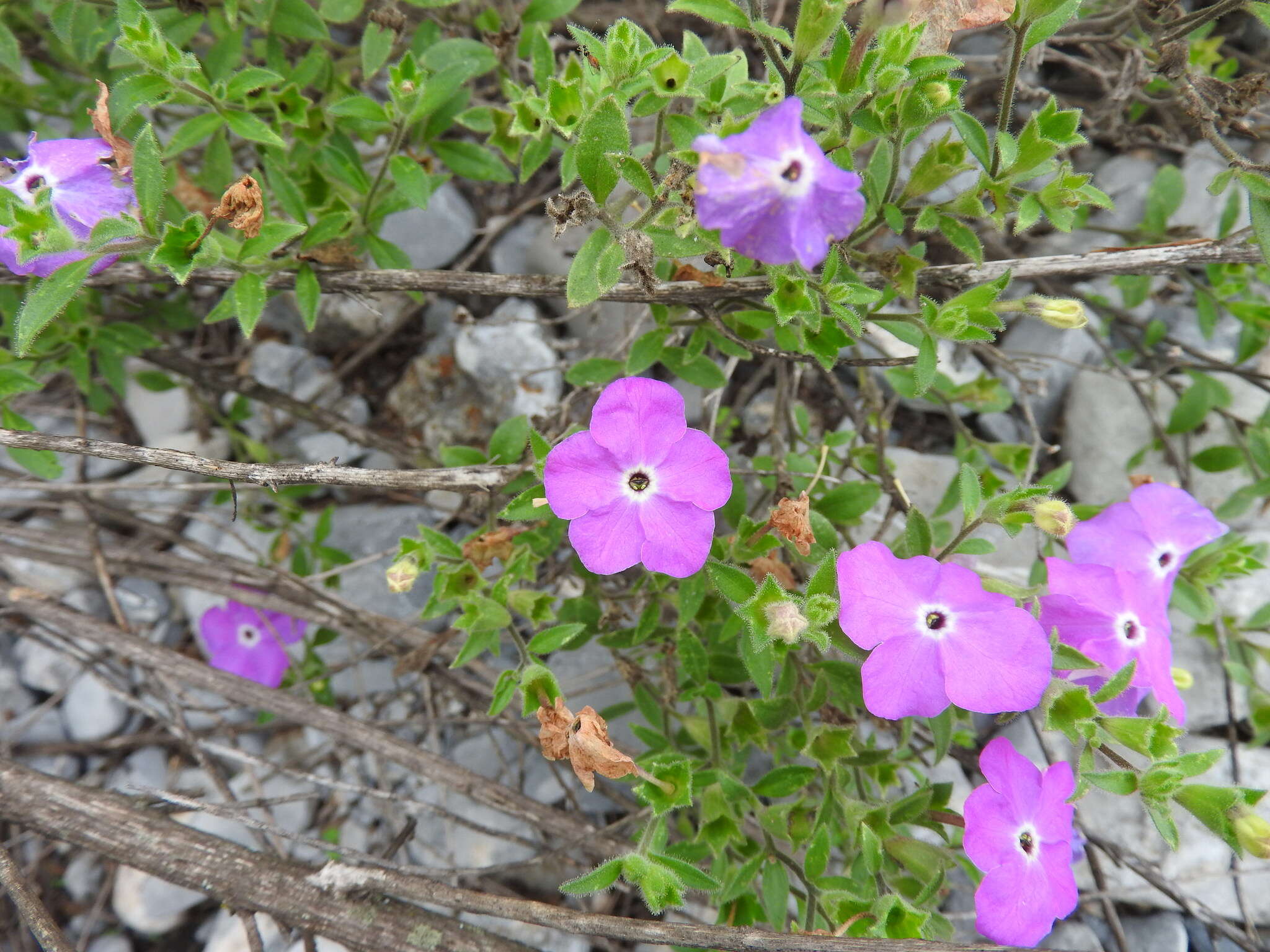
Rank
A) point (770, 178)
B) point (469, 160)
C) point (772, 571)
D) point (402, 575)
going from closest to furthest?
point (770, 178)
point (402, 575)
point (772, 571)
point (469, 160)

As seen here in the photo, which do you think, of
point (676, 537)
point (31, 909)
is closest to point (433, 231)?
point (676, 537)

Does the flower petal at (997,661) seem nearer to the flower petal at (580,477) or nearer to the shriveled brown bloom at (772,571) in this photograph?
the shriveled brown bloom at (772,571)

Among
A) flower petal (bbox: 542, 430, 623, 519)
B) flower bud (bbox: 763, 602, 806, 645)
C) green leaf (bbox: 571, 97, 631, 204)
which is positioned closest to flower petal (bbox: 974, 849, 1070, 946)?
flower bud (bbox: 763, 602, 806, 645)

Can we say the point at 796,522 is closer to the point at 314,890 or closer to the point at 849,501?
the point at 849,501

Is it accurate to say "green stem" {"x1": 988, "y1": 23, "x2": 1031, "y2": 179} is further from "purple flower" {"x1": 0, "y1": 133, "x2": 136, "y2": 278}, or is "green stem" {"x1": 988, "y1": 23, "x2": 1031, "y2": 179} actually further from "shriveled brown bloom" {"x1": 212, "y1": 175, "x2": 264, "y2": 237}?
"purple flower" {"x1": 0, "y1": 133, "x2": 136, "y2": 278}

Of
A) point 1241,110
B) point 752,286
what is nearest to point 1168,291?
point 1241,110

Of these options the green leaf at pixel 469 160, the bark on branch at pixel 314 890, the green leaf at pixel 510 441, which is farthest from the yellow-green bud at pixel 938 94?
the bark on branch at pixel 314 890
